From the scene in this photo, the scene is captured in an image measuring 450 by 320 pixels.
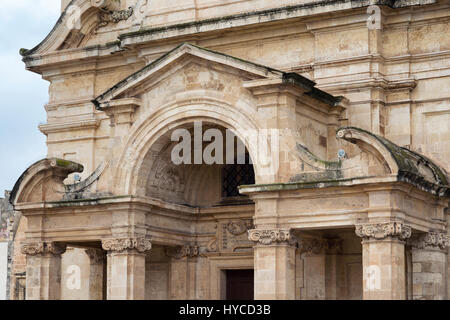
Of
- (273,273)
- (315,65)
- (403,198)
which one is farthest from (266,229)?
(315,65)

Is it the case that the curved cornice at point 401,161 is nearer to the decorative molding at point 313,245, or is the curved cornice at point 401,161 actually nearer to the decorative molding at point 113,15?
the decorative molding at point 313,245

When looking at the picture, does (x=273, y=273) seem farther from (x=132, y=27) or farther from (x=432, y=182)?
(x=132, y=27)

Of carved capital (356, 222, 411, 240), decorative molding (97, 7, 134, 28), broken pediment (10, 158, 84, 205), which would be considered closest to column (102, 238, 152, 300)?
broken pediment (10, 158, 84, 205)

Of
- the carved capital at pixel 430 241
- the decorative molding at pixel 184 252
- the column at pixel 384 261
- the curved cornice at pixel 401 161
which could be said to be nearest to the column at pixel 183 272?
the decorative molding at pixel 184 252

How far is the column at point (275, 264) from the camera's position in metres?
23.7

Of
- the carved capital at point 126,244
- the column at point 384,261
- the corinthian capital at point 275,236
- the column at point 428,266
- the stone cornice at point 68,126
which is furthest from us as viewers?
the stone cornice at point 68,126

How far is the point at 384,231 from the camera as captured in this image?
2286cm

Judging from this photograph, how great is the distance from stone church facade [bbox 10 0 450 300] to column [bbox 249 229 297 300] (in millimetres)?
34

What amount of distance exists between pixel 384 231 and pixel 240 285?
614cm

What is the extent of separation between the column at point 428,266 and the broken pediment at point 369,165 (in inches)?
41.4

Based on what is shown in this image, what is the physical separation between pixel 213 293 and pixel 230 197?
245 centimetres

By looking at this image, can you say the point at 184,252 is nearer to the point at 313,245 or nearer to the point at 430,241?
the point at 313,245

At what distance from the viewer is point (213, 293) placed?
28.0 metres

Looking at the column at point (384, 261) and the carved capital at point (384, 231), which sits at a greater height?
the carved capital at point (384, 231)
